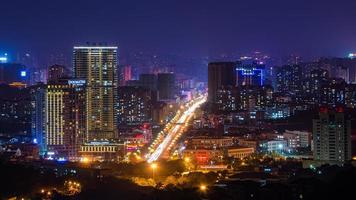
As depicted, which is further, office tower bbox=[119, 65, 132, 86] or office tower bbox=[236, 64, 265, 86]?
office tower bbox=[119, 65, 132, 86]

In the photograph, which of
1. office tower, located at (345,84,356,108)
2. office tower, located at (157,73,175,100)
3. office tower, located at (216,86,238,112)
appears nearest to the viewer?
office tower, located at (345,84,356,108)

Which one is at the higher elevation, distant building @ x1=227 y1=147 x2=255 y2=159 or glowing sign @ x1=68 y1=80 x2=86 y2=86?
glowing sign @ x1=68 y1=80 x2=86 y2=86

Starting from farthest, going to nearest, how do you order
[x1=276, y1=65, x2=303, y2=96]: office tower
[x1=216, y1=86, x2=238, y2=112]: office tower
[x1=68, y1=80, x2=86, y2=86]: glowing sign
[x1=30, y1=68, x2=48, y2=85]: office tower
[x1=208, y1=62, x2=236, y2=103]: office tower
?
[x1=30, y1=68, x2=48, y2=85]: office tower
[x1=276, y1=65, x2=303, y2=96]: office tower
[x1=208, y1=62, x2=236, y2=103]: office tower
[x1=216, y1=86, x2=238, y2=112]: office tower
[x1=68, y1=80, x2=86, y2=86]: glowing sign

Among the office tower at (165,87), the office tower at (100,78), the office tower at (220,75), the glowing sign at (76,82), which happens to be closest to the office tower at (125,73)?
the office tower at (165,87)

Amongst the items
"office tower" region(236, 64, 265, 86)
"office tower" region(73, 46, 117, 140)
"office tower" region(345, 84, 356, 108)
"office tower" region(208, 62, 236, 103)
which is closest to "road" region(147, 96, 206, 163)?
"office tower" region(208, 62, 236, 103)

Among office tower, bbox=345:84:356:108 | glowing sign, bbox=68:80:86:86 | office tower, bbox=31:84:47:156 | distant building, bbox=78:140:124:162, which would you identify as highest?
glowing sign, bbox=68:80:86:86

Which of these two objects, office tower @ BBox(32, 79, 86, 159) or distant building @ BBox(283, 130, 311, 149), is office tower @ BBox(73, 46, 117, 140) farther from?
distant building @ BBox(283, 130, 311, 149)

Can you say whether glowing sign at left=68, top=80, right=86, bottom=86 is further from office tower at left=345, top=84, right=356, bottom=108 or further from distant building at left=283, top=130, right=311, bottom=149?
office tower at left=345, top=84, right=356, bottom=108
